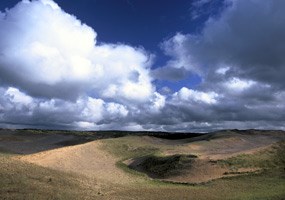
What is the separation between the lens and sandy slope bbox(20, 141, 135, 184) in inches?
1278

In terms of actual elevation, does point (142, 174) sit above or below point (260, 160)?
below

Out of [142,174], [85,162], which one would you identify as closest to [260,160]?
[142,174]

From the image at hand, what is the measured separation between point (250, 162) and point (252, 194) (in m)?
9.27

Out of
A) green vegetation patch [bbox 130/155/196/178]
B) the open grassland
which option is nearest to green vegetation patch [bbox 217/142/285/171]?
the open grassland

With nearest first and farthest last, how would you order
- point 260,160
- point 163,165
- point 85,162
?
point 260,160, point 163,165, point 85,162

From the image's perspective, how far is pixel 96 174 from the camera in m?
32.6

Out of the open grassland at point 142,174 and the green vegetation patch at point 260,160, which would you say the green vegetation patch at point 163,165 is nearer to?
the open grassland at point 142,174

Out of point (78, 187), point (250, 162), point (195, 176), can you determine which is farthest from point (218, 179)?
point (78, 187)

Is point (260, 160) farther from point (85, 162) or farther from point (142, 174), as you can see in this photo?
point (85, 162)

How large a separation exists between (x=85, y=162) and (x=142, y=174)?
7.71 meters

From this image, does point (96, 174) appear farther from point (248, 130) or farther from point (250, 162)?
point (248, 130)

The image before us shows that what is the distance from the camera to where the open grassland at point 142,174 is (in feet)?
76.7

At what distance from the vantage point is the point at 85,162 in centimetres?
3912

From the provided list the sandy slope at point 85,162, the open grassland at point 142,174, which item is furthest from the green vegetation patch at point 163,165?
the sandy slope at point 85,162
